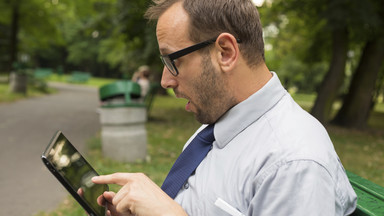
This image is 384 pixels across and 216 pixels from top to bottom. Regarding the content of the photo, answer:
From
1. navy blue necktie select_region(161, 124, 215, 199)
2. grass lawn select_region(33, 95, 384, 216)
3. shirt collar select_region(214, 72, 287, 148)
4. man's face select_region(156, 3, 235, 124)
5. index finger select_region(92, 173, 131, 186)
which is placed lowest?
grass lawn select_region(33, 95, 384, 216)

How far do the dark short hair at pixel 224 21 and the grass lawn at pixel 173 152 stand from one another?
130 inches

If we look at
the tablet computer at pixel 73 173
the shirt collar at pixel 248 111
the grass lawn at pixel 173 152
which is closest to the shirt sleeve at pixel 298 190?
the shirt collar at pixel 248 111

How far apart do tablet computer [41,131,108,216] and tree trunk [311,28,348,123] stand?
1195cm

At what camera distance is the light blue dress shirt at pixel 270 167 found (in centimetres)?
103

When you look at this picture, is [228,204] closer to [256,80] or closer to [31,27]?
[256,80]

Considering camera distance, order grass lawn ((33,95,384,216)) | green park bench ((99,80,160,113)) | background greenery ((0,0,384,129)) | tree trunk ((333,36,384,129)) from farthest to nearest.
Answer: tree trunk ((333,36,384,129)) < background greenery ((0,0,384,129)) < green park bench ((99,80,160,113)) < grass lawn ((33,95,384,216))

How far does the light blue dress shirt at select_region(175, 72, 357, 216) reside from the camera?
1.03 m

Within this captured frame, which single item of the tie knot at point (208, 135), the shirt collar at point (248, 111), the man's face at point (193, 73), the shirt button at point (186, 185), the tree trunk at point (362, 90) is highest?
the man's face at point (193, 73)

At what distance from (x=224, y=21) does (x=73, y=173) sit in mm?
811

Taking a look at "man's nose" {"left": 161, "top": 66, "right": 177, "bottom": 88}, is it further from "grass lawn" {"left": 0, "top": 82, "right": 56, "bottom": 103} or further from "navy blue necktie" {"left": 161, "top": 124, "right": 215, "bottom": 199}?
"grass lawn" {"left": 0, "top": 82, "right": 56, "bottom": 103}

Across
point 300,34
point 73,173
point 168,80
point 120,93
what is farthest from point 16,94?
point 168,80

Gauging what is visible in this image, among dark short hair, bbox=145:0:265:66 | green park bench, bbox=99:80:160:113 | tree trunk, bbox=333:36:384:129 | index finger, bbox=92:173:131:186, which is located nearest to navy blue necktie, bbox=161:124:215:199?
index finger, bbox=92:173:131:186

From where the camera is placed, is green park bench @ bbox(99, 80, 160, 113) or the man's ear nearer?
the man's ear

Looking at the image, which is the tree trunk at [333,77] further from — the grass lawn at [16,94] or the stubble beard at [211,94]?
the stubble beard at [211,94]
